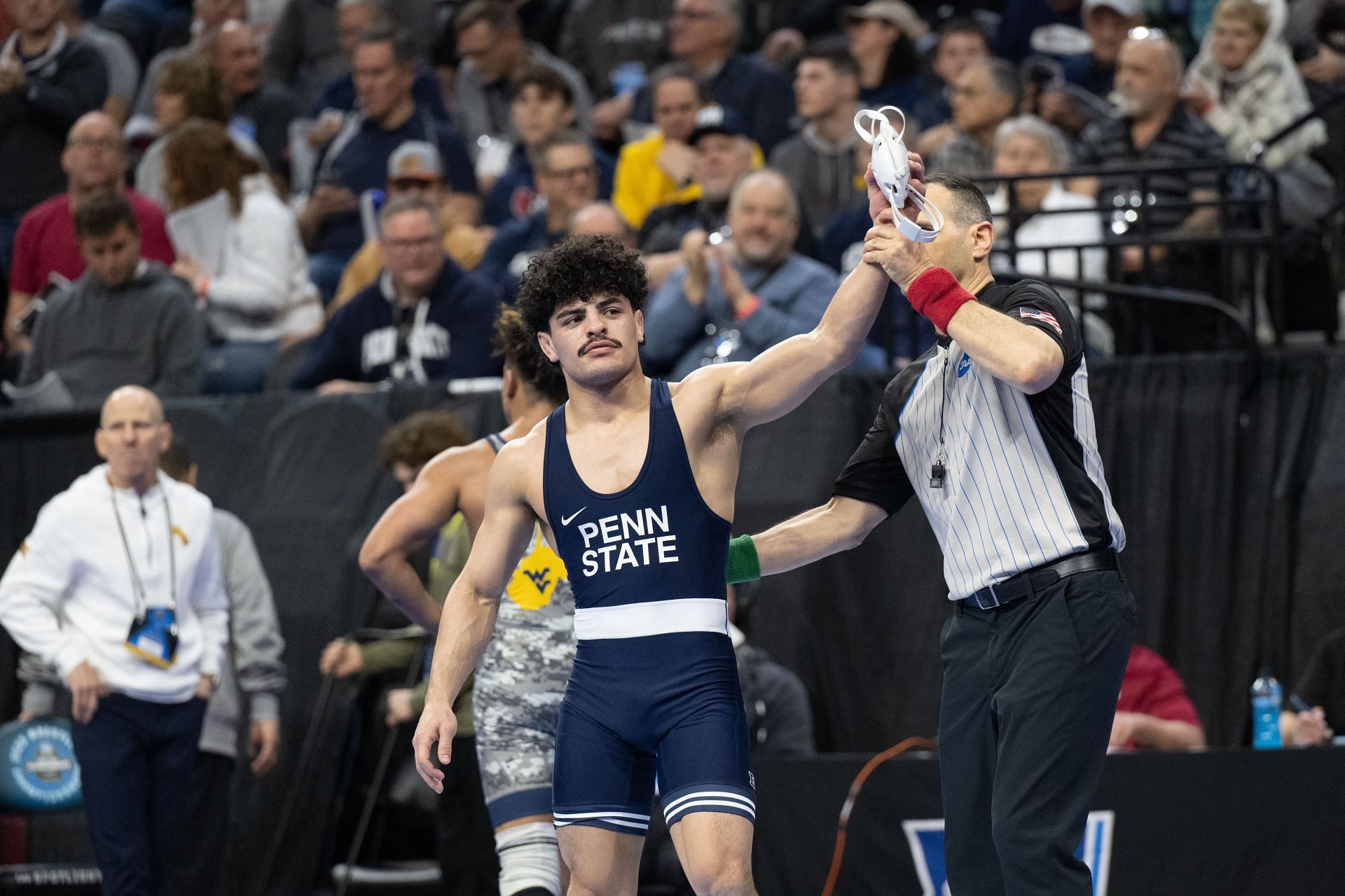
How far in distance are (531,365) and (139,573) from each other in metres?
2.39

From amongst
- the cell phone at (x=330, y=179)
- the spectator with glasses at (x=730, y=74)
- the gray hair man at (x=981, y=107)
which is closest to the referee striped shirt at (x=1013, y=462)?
the gray hair man at (x=981, y=107)

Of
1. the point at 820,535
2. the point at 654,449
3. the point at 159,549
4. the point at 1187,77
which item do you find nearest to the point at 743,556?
the point at 820,535

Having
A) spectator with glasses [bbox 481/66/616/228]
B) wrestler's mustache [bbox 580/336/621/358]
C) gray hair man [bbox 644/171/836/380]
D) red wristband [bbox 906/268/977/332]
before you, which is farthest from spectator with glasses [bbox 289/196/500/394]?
red wristband [bbox 906/268/977/332]

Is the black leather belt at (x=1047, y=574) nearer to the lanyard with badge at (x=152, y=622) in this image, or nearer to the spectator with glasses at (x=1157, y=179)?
the lanyard with badge at (x=152, y=622)

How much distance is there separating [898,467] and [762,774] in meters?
1.82

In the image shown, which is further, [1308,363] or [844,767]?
[1308,363]

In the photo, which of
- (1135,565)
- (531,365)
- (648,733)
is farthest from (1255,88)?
(648,733)

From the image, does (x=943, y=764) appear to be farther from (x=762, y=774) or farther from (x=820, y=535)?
(x=762, y=774)

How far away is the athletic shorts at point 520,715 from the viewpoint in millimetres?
4891

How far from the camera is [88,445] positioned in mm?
8297

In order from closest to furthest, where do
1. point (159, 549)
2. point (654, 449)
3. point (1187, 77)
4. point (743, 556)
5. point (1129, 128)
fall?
point (654, 449) < point (743, 556) < point (159, 549) < point (1129, 128) < point (1187, 77)

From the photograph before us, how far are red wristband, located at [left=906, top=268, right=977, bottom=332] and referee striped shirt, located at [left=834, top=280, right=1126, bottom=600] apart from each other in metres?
0.16

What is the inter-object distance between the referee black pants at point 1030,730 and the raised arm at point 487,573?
1.10 m

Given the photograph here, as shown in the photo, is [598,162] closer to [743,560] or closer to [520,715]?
[520,715]
